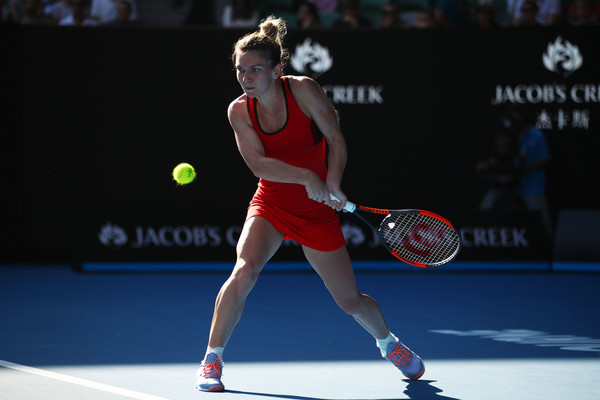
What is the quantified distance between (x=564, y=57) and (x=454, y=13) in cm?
159

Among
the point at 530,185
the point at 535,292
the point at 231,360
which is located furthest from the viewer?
the point at 530,185

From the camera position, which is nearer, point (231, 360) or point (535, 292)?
point (231, 360)

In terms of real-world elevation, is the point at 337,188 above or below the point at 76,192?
above

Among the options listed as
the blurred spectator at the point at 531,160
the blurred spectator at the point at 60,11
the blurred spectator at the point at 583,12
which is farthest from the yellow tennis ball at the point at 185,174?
the blurred spectator at the point at 583,12

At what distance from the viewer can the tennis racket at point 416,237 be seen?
4535mm

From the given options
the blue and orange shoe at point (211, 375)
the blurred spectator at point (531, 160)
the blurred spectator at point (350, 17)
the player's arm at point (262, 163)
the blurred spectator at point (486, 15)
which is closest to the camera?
the player's arm at point (262, 163)

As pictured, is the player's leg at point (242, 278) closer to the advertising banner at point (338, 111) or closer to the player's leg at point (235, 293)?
the player's leg at point (235, 293)

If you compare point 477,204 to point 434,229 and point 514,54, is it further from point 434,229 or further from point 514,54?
point 434,229

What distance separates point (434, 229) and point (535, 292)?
344 centimetres

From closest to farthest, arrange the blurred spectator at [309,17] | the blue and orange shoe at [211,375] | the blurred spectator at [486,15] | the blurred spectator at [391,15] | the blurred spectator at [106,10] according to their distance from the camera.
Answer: the blue and orange shoe at [211,375]
the blurred spectator at [486,15]
the blurred spectator at [391,15]
the blurred spectator at [309,17]
the blurred spectator at [106,10]

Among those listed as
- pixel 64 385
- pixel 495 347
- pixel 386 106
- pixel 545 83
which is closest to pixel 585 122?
pixel 545 83

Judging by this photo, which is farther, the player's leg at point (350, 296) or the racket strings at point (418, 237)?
the racket strings at point (418, 237)

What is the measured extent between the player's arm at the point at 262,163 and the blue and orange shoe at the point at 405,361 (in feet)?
2.90

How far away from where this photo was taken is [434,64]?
9.91 m
